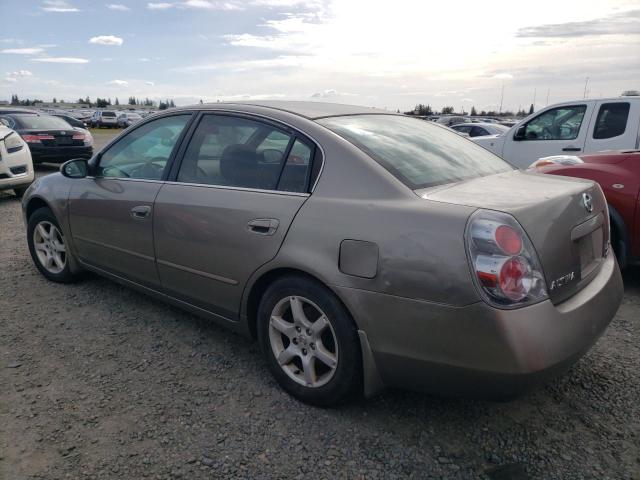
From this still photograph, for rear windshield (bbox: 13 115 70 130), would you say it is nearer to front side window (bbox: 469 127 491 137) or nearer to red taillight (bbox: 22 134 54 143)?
red taillight (bbox: 22 134 54 143)

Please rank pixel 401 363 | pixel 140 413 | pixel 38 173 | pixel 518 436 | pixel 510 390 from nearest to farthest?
pixel 510 390 < pixel 401 363 < pixel 518 436 < pixel 140 413 < pixel 38 173

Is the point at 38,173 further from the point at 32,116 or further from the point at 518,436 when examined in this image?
the point at 518,436

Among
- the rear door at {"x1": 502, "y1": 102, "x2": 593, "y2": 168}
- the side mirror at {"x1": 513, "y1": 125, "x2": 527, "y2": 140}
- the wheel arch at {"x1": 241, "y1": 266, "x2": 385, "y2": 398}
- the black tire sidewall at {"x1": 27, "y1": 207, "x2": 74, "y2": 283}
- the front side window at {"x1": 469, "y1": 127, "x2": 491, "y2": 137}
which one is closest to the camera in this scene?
the wheel arch at {"x1": 241, "y1": 266, "x2": 385, "y2": 398}

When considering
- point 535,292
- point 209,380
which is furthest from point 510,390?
point 209,380

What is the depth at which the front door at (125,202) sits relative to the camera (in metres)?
3.42

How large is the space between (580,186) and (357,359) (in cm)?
148

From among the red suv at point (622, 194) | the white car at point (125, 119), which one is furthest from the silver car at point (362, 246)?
the white car at point (125, 119)

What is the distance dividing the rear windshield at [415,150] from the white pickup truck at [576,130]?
423 cm

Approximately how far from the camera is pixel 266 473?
2197 mm

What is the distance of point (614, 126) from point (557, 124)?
78cm

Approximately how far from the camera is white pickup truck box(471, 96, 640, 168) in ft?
22.8

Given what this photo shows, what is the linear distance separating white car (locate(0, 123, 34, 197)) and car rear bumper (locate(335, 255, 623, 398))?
307 inches

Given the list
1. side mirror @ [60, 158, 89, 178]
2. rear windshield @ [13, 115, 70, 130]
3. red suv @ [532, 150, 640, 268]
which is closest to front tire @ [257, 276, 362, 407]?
side mirror @ [60, 158, 89, 178]

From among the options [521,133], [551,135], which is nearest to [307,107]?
[551,135]
